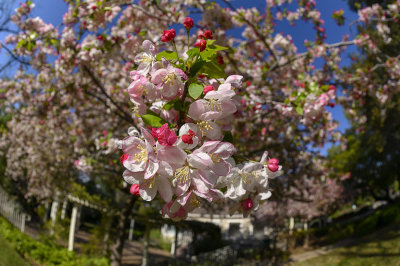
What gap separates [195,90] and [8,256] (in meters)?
6.52

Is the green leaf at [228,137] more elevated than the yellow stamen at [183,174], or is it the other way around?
the green leaf at [228,137]

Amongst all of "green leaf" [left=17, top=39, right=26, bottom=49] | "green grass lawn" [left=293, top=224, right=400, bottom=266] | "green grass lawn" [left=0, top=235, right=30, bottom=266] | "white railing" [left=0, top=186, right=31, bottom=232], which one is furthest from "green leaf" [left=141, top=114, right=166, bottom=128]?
"white railing" [left=0, top=186, right=31, bottom=232]

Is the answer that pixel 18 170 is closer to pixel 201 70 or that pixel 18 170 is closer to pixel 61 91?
pixel 61 91

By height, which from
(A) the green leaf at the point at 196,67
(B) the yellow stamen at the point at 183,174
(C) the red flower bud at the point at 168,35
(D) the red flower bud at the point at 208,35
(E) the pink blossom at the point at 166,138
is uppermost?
(D) the red flower bud at the point at 208,35

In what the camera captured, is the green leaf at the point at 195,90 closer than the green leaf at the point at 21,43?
Yes

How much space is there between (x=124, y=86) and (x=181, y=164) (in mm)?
4945

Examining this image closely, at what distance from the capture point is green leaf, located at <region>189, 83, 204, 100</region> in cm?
127

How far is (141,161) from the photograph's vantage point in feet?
3.75

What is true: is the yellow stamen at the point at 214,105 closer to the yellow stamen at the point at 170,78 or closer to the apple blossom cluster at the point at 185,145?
the apple blossom cluster at the point at 185,145

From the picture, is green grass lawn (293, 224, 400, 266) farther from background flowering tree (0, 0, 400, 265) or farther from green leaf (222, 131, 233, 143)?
green leaf (222, 131, 233, 143)

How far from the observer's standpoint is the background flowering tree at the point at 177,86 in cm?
129

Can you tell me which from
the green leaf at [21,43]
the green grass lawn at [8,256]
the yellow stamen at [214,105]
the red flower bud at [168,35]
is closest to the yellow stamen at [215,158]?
the yellow stamen at [214,105]

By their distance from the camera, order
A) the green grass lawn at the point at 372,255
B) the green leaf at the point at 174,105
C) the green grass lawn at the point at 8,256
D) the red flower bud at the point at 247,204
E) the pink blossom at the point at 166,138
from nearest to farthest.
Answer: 1. the pink blossom at the point at 166,138
2. the green leaf at the point at 174,105
3. the red flower bud at the point at 247,204
4. the green grass lawn at the point at 8,256
5. the green grass lawn at the point at 372,255

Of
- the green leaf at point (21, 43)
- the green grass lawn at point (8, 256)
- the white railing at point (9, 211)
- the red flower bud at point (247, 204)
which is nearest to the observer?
the red flower bud at point (247, 204)
